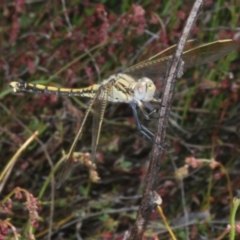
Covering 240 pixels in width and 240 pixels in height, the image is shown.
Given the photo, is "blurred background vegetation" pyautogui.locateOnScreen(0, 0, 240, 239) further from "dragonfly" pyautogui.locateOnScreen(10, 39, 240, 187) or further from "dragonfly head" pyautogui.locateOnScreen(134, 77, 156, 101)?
"dragonfly head" pyautogui.locateOnScreen(134, 77, 156, 101)

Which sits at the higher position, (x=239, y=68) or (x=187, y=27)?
(x=187, y=27)

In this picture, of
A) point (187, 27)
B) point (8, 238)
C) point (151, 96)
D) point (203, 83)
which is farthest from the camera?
point (203, 83)

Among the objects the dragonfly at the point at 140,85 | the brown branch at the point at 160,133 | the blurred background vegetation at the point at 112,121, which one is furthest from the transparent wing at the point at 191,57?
the blurred background vegetation at the point at 112,121

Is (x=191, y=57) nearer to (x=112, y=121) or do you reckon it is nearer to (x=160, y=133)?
(x=160, y=133)

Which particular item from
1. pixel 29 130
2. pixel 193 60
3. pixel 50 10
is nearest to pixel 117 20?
pixel 50 10

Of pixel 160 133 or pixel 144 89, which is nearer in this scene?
pixel 160 133

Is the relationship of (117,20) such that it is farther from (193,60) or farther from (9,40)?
(193,60)

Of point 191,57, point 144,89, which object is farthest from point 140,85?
point 191,57

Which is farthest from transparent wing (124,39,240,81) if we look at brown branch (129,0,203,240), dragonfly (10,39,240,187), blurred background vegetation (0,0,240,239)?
blurred background vegetation (0,0,240,239)

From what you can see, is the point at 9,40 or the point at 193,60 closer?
the point at 193,60
